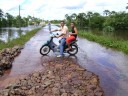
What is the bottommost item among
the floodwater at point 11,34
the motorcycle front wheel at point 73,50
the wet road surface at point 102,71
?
the floodwater at point 11,34

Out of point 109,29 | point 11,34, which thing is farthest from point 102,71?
point 109,29

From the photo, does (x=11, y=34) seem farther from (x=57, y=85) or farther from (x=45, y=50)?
(x=57, y=85)

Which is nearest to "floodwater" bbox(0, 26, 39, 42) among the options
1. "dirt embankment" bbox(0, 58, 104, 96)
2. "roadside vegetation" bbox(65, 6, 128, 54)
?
"roadside vegetation" bbox(65, 6, 128, 54)

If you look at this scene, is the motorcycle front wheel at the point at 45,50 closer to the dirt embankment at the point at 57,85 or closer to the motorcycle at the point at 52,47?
the motorcycle at the point at 52,47

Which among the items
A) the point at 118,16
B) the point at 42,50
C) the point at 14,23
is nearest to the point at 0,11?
the point at 14,23

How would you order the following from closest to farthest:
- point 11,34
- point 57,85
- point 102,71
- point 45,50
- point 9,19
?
point 57,85 → point 102,71 → point 45,50 → point 11,34 → point 9,19

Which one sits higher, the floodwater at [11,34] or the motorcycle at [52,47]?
the motorcycle at [52,47]

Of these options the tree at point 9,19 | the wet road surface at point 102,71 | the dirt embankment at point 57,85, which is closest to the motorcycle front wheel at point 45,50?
the wet road surface at point 102,71

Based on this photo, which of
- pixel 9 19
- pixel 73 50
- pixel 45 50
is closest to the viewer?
pixel 45 50

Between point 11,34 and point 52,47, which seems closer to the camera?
point 52,47

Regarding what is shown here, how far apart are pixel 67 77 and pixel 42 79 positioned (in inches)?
32.5

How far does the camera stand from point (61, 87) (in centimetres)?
721

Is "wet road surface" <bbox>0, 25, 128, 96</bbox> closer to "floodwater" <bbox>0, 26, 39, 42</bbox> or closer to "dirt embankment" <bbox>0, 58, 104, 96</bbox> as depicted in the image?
"dirt embankment" <bbox>0, 58, 104, 96</bbox>

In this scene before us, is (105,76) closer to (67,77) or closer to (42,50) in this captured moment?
(67,77)
